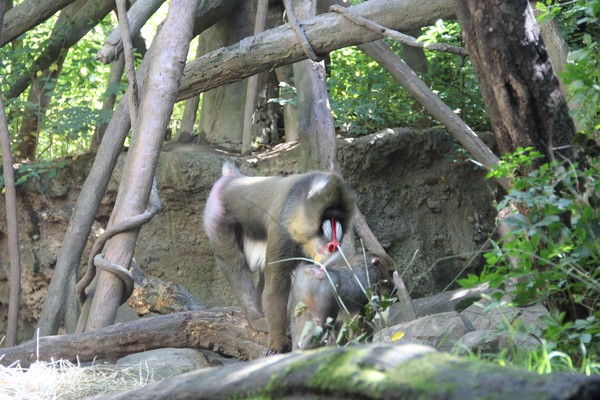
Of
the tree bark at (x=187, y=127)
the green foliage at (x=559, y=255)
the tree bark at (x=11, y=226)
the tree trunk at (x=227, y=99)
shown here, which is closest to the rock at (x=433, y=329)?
the green foliage at (x=559, y=255)

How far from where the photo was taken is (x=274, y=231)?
507 centimetres

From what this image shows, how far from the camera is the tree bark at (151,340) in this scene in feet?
17.0

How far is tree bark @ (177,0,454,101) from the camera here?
5.99m

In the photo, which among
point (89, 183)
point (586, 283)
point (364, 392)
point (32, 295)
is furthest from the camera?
point (32, 295)

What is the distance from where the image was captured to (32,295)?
9.16 metres

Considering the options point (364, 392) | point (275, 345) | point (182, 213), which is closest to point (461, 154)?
point (182, 213)

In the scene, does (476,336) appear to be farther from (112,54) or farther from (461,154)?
(461,154)

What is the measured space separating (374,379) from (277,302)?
3025 millimetres

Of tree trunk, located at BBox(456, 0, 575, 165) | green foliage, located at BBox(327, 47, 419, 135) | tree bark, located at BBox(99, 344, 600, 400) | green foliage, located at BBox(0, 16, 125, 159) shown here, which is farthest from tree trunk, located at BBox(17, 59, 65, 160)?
tree bark, located at BBox(99, 344, 600, 400)

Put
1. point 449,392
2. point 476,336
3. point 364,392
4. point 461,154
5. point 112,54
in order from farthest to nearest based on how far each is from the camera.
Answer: point 461,154 → point 112,54 → point 476,336 → point 364,392 → point 449,392

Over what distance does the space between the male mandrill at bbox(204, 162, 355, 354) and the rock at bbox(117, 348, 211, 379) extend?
42cm

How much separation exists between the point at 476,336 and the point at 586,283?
1.25 metres

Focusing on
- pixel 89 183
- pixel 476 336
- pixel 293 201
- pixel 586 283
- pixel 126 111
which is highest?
pixel 126 111

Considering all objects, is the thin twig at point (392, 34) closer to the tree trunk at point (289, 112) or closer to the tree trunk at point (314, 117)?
the tree trunk at point (314, 117)
